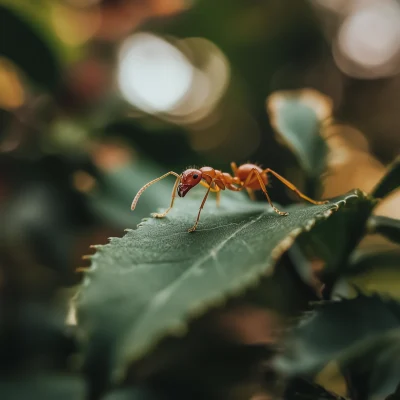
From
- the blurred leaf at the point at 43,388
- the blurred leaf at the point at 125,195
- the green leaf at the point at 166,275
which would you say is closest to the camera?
the green leaf at the point at 166,275

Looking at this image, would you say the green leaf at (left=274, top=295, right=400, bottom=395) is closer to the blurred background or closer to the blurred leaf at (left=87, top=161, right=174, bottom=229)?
the blurred background

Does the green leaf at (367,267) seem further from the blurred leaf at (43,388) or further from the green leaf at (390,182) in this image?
the blurred leaf at (43,388)

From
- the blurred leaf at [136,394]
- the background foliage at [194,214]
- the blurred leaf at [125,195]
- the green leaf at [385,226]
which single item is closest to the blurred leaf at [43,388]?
the background foliage at [194,214]

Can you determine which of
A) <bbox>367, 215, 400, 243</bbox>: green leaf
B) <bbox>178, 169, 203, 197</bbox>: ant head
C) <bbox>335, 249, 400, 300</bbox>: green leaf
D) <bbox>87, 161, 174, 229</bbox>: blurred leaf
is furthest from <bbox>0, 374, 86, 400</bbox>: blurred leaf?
<bbox>367, 215, 400, 243</bbox>: green leaf

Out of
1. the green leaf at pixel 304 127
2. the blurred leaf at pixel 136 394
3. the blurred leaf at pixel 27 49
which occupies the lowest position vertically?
the blurred leaf at pixel 136 394

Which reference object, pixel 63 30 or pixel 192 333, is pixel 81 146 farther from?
pixel 192 333

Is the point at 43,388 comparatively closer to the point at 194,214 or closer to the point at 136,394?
the point at 136,394

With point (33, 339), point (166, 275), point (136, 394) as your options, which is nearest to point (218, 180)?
point (136, 394)
